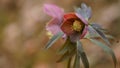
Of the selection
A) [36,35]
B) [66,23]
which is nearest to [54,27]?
[66,23]

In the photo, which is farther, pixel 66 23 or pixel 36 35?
A: pixel 36 35

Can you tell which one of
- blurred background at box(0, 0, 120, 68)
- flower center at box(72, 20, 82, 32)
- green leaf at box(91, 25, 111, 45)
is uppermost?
flower center at box(72, 20, 82, 32)

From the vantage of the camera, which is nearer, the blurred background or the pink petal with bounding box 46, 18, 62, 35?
the pink petal with bounding box 46, 18, 62, 35

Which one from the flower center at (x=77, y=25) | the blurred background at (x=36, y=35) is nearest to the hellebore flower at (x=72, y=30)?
the flower center at (x=77, y=25)

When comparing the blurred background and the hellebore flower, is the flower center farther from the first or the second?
the blurred background

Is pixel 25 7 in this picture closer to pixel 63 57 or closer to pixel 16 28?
pixel 16 28

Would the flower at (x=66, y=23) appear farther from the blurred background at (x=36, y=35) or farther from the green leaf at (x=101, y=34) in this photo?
the blurred background at (x=36, y=35)

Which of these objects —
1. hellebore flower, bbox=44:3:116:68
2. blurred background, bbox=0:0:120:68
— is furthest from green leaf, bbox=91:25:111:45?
blurred background, bbox=0:0:120:68

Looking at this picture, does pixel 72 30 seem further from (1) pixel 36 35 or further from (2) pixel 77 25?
(1) pixel 36 35
